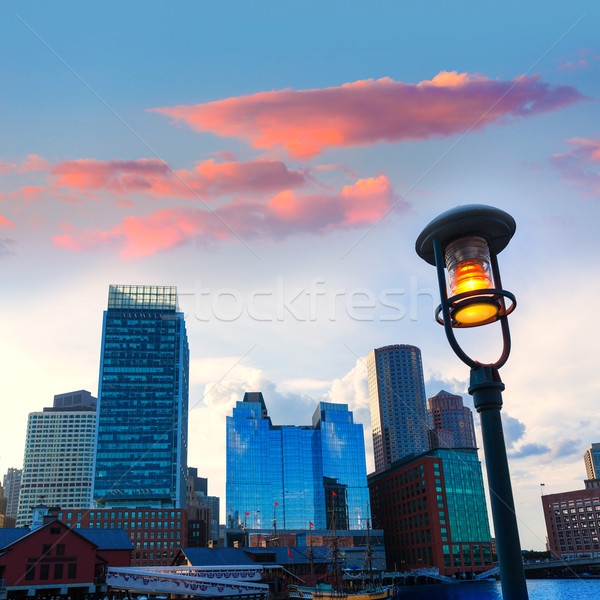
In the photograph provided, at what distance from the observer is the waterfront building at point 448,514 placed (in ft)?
562

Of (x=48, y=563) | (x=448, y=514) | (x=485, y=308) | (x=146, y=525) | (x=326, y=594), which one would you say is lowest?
(x=326, y=594)

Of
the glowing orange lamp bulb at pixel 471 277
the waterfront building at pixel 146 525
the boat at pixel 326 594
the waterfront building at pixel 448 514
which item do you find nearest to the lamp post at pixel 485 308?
the glowing orange lamp bulb at pixel 471 277

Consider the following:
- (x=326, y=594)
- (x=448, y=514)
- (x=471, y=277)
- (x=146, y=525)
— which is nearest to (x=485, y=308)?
(x=471, y=277)

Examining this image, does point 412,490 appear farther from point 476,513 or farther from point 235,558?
point 235,558

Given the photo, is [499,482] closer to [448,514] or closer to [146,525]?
[448,514]

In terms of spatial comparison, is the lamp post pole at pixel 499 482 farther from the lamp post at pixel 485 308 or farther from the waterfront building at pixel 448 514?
the waterfront building at pixel 448 514

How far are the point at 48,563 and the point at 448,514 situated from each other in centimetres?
12365

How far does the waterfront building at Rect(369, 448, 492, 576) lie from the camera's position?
171250 millimetres

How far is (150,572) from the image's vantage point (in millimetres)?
82438

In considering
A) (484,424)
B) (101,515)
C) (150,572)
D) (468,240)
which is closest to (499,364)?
(484,424)

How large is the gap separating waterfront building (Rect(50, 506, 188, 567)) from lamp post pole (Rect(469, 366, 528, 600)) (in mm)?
189880

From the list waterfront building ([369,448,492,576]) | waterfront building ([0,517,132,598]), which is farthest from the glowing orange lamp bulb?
waterfront building ([369,448,492,576])

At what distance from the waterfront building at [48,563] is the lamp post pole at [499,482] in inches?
3276

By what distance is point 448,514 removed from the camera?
172250 millimetres
